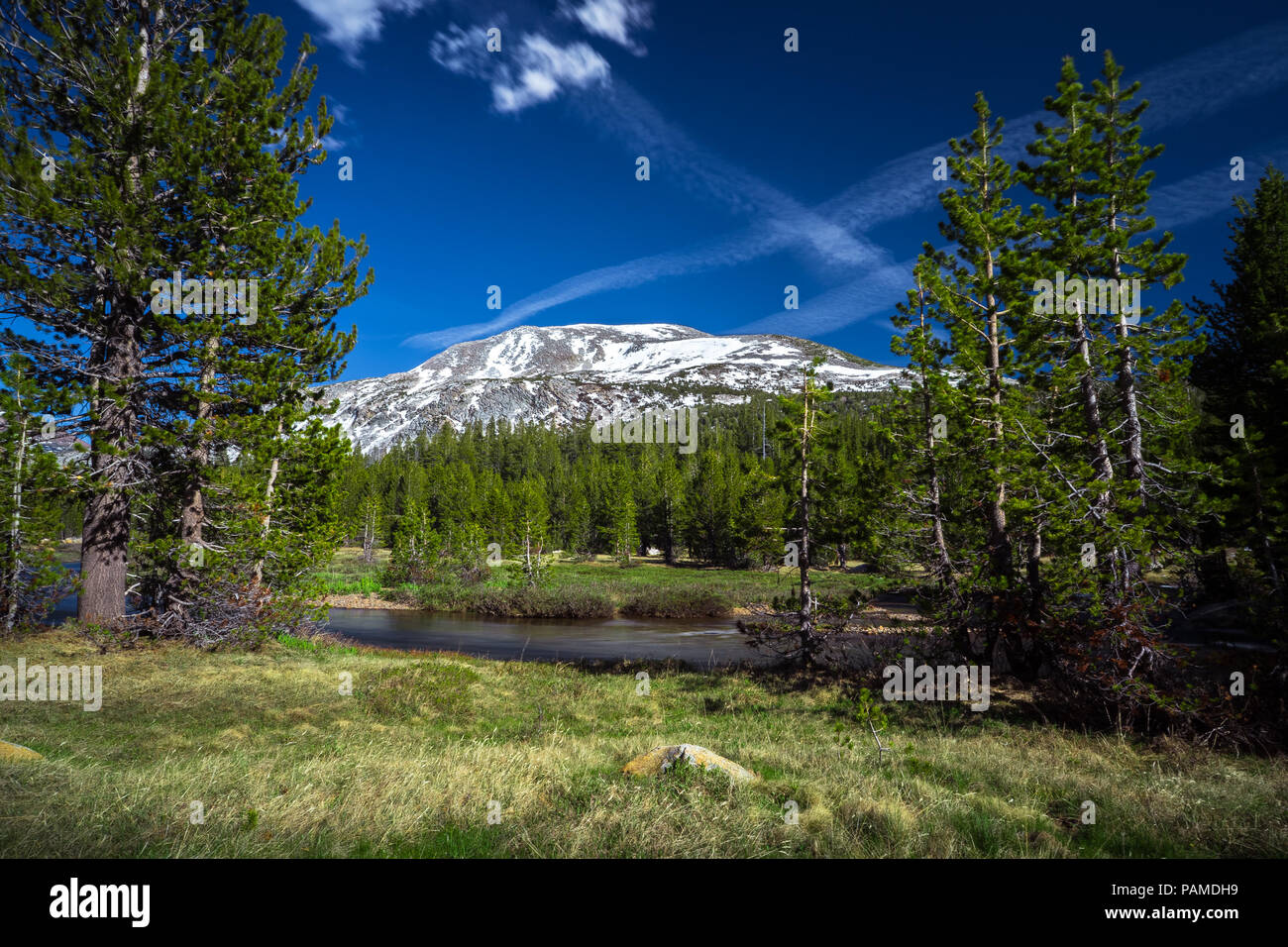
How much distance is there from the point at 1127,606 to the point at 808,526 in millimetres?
9051

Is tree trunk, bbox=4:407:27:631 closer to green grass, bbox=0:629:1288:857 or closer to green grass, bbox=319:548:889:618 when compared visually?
green grass, bbox=0:629:1288:857

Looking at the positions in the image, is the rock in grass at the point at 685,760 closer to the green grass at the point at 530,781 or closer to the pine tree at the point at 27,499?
the green grass at the point at 530,781

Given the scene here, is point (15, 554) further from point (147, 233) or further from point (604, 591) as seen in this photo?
point (604, 591)

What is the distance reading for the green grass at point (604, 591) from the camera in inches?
1727

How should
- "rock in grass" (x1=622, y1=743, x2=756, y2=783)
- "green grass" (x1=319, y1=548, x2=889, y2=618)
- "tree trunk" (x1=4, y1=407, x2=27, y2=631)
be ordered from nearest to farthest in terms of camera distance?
"rock in grass" (x1=622, y1=743, x2=756, y2=783) → "tree trunk" (x1=4, y1=407, x2=27, y2=631) → "green grass" (x1=319, y1=548, x2=889, y2=618)

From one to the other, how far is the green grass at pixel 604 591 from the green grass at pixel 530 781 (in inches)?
907

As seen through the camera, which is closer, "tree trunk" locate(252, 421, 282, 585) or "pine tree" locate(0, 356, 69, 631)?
"pine tree" locate(0, 356, 69, 631)

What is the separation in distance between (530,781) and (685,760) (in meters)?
Result: 1.96

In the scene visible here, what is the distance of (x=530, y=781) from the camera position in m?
7.30

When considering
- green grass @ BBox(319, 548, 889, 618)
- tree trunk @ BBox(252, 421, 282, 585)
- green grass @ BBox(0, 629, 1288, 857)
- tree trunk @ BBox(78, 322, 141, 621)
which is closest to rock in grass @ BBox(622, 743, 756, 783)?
green grass @ BBox(0, 629, 1288, 857)

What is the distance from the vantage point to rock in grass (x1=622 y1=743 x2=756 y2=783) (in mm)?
7676

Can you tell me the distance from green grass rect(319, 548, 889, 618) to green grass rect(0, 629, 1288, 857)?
23025mm
